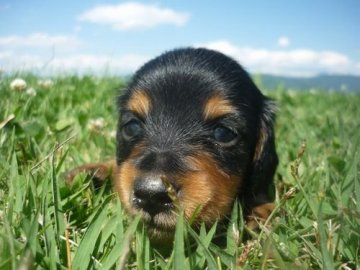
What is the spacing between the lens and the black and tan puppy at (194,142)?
7.09 feet

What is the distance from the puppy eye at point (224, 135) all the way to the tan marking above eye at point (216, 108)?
0.29 feet

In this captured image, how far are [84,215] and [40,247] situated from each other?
603 mm

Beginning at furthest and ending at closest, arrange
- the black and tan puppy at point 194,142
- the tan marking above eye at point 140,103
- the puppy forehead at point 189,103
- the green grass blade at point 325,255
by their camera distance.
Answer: the tan marking above eye at point 140,103 < the puppy forehead at point 189,103 < the black and tan puppy at point 194,142 < the green grass blade at point 325,255

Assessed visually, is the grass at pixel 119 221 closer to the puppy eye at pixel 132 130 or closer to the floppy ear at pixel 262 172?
the floppy ear at pixel 262 172

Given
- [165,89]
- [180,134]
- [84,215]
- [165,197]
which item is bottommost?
[84,215]

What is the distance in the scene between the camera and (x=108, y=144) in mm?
4242

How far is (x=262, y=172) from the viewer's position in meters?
3.03

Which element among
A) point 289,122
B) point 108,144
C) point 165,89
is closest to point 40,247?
point 165,89

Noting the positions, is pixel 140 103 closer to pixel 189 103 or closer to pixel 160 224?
pixel 189 103

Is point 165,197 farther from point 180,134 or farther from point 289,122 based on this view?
point 289,122

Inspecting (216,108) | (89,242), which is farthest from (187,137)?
(89,242)

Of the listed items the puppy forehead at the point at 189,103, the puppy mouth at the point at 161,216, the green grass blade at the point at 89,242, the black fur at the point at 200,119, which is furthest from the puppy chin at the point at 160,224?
the puppy forehead at the point at 189,103

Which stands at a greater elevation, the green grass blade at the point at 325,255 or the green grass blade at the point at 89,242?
the green grass blade at the point at 325,255

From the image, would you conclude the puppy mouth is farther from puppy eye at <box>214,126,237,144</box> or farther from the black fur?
puppy eye at <box>214,126,237,144</box>
